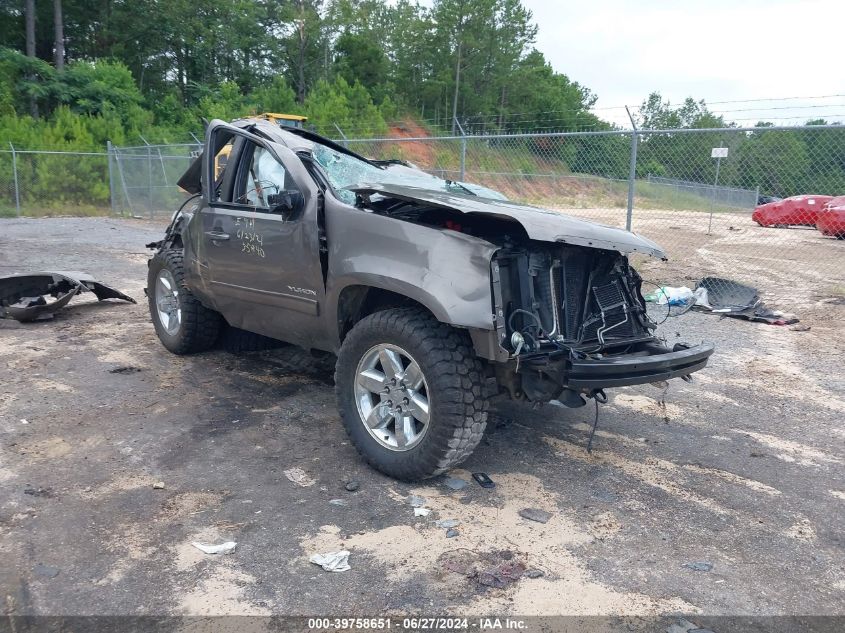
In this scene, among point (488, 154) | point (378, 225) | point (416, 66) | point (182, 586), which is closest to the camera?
point (182, 586)

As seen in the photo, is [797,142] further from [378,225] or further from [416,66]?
[416,66]

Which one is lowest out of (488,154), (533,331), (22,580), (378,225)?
(22,580)

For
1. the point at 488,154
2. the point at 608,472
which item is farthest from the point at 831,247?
the point at 608,472

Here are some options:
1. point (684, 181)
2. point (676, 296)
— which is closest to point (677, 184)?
point (684, 181)

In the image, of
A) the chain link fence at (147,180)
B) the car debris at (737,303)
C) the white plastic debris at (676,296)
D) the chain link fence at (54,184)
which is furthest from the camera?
the chain link fence at (54,184)

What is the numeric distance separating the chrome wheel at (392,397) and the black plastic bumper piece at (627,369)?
789 mm

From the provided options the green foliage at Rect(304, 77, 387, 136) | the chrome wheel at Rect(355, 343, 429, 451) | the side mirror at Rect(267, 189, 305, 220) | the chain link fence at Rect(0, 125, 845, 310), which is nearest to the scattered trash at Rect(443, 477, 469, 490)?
the chrome wheel at Rect(355, 343, 429, 451)

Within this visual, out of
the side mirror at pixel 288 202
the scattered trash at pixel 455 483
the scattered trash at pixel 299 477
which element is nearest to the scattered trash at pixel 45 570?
the scattered trash at pixel 299 477

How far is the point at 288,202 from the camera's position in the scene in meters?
4.23

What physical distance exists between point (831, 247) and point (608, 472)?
1329cm

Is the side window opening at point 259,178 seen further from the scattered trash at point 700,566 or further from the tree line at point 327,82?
the tree line at point 327,82

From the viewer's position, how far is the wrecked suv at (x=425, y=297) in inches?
137

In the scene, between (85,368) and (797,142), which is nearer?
(85,368)

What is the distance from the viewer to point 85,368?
570 cm
